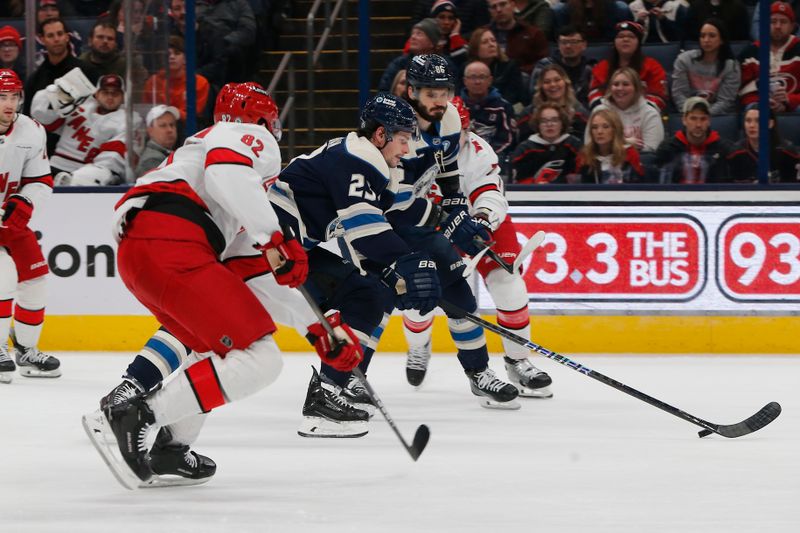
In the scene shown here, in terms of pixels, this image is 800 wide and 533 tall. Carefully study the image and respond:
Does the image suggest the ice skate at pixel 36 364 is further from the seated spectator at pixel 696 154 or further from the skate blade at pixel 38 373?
the seated spectator at pixel 696 154

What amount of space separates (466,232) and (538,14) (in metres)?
2.50

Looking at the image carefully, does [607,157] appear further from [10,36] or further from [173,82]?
[10,36]

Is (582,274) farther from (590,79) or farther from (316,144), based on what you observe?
(316,144)

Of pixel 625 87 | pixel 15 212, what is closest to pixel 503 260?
pixel 625 87

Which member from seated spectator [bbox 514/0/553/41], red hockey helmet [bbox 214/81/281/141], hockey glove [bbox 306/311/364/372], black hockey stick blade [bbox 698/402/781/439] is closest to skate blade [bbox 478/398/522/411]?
black hockey stick blade [bbox 698/402/781/439]

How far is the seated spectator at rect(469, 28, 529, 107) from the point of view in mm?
6512

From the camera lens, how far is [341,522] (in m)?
2.94

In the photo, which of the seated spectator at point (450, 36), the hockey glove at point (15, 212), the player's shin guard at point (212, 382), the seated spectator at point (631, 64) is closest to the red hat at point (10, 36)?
the hockey glove at point (15, 212)

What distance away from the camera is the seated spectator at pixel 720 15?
253 inches

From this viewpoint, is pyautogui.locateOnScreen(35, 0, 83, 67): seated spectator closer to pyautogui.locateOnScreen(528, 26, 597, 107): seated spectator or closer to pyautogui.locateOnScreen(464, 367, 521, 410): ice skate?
pyautogui.locateOnScreen(528, 26, 597, 107): seated spectator

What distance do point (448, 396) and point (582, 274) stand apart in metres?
1.34

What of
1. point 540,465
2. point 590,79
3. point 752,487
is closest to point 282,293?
point 540,465

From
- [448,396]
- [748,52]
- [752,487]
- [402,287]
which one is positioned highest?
[748,52]

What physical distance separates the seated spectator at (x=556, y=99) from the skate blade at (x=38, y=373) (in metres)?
2.45
